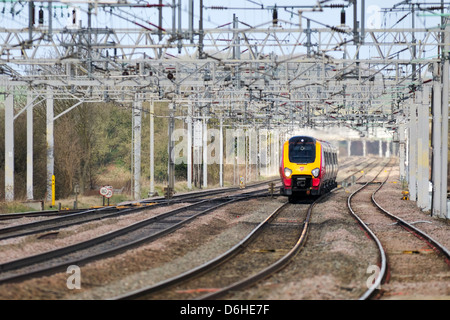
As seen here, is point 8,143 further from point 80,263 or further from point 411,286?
point 411,286

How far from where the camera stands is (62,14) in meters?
22.4

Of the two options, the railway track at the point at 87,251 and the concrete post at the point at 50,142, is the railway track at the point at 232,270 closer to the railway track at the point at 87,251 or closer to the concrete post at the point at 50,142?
the railway track at the point at 87,251

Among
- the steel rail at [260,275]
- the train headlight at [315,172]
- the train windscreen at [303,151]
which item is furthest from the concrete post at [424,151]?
the steel rail at [260,275]

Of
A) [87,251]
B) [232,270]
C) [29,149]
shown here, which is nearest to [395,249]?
[232,270]

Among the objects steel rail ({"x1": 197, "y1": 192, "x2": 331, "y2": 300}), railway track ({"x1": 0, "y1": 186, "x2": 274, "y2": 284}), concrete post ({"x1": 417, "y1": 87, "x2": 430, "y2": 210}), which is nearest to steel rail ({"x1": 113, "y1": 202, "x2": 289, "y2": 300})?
steel rail ({"x1": 197, "y1": 192, "x2": 331, "y2": 300})

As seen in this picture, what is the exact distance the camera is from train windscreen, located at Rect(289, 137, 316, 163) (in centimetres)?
3272

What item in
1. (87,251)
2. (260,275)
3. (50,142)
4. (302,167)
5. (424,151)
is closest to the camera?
(260,275)

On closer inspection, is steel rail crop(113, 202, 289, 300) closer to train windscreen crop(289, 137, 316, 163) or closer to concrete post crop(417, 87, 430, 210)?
concrete post crop(417, 87, 430, 210)

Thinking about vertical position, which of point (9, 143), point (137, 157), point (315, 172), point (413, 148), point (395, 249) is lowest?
point (395, 249)

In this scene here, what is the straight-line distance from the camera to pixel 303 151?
107 feet

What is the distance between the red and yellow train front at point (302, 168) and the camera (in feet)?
107

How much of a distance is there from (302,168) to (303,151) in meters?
0.83

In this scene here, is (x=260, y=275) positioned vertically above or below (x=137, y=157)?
below

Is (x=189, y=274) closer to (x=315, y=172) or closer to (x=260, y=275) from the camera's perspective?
(x=260, y=275)
